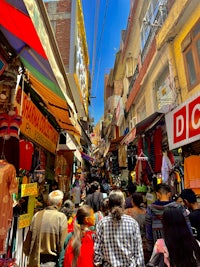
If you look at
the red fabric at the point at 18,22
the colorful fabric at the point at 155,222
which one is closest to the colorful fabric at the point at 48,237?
the colorful fabric at the point at 155,222

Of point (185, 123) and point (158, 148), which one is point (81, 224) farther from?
point (158, 148)

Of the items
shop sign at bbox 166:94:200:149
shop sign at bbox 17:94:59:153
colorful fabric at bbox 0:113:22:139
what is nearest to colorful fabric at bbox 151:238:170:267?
colorful fabric at bbox 0:113:22:139

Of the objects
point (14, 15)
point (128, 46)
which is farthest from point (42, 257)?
point (128, 46)

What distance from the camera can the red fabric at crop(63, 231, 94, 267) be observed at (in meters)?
2.54

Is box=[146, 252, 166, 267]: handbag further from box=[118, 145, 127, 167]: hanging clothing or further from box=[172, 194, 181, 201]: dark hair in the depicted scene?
box=[118, 145, 127, 167]: hanging clothing

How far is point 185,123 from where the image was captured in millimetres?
4738

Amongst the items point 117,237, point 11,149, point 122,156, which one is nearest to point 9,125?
point 11,149

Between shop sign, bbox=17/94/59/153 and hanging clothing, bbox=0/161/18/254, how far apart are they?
1.85 metres

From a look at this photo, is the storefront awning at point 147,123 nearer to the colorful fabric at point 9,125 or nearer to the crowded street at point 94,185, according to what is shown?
the crowded street at point 94,185

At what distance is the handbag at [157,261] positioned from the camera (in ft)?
6.53

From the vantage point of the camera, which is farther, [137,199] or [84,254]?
[137,199]

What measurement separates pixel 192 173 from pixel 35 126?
4.02 meters

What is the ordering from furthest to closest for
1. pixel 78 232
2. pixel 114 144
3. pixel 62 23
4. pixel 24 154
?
pixel 62 23 → pixel 114 144 → pixel 24 154 → pixel 78 232

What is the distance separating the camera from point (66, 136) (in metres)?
10.0
